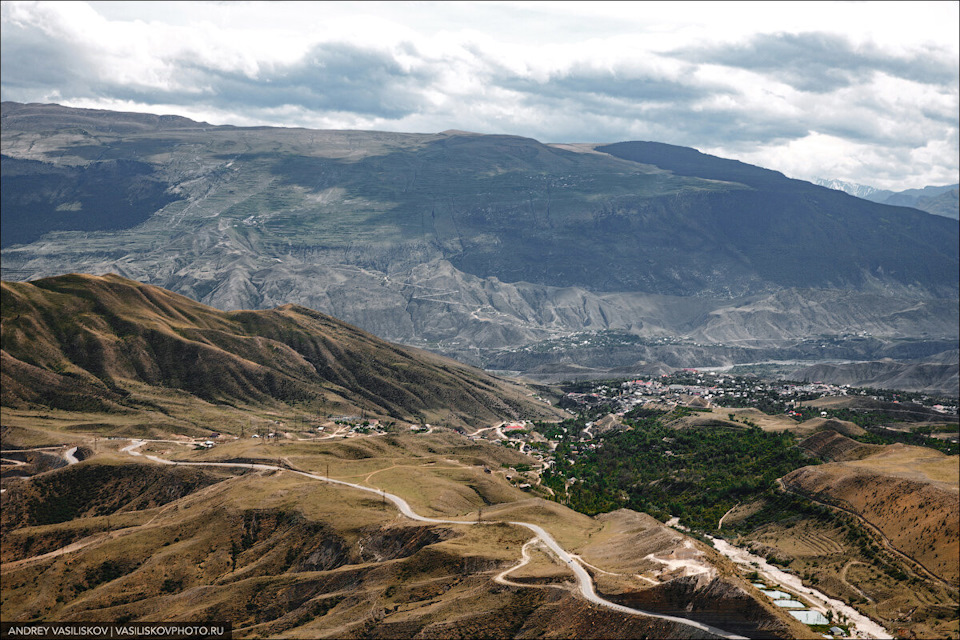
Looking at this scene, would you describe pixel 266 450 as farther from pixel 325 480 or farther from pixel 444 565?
pixel 444 565

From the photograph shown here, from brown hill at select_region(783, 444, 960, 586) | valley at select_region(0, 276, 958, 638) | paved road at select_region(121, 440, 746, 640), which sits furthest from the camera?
brown hill at select_region(783, 444, 960, 586)

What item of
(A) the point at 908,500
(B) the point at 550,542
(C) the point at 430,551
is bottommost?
(A) the point at 908,500

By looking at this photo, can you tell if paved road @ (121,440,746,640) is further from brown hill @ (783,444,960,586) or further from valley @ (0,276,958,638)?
brown hill @ (783,444,960,586)

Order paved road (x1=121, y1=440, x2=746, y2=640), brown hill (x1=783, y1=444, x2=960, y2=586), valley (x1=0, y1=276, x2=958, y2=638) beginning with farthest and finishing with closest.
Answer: brown hill (x1=783, y1=444, x2=960, y2=586), valley (x1=0, y1=276, x2=958, y2=638), paved road (x1=121, y1=440, x2=746, y2=640)

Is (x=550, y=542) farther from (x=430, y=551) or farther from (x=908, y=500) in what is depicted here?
(x=908, y=500)

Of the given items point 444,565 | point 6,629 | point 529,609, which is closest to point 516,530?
point 444,565

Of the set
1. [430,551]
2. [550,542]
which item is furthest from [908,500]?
[430,551]

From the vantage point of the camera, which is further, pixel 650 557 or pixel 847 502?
pixel 847 502

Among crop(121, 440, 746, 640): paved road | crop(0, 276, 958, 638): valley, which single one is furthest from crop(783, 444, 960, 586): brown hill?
crop(121, 440, 746, 640): paved road

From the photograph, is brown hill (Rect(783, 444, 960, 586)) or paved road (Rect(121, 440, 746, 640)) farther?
brown hill (Rect(783, 444, 960, 586))

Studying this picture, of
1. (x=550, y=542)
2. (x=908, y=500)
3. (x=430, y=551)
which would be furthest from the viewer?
(x=908, y=500)

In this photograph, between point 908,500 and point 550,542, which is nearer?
point 550,542
